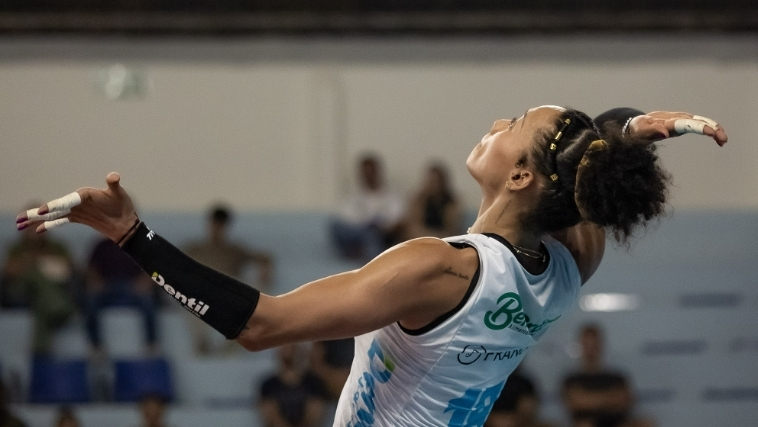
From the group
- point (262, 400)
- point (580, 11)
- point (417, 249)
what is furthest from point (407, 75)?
point (417, 249)

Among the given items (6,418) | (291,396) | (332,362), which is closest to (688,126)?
(291,396)

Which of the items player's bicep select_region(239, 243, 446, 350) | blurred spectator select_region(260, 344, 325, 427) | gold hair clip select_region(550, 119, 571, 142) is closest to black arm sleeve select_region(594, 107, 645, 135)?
gold hair clip select_region(550, 119, 571, 142)

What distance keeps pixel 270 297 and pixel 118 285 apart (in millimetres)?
5665

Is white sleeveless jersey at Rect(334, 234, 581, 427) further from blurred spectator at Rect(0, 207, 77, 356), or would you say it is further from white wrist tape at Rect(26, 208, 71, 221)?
blurred spectator at Rect(0, 207, 77, 356)

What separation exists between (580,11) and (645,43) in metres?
0.72

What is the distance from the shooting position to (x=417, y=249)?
7.03ft

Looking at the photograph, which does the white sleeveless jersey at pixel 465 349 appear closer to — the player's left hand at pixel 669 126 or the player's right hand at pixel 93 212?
the player's left hand at pixel 669 126

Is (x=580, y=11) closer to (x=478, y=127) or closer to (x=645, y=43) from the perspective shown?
(x=645, y=43)

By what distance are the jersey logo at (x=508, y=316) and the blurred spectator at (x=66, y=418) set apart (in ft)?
14.8

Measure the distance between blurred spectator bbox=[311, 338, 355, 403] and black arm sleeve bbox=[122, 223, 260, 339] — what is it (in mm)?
4598

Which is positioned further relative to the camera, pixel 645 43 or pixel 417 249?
pixel 645 43

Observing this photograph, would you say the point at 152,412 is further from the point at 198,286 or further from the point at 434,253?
the point at 434,253

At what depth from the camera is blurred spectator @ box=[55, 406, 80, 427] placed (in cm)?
617

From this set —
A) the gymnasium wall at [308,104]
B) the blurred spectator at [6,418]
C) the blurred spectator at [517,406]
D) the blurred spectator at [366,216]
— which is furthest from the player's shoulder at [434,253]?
the gymnasium wall at [308,104]
